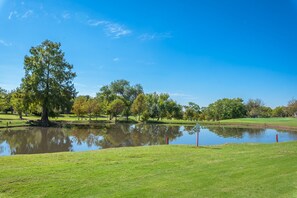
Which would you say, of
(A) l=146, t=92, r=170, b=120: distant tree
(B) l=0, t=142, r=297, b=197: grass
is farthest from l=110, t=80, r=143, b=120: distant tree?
(B) l=0, t=142, r=297, b=197: grass

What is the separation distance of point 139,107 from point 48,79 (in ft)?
86.8

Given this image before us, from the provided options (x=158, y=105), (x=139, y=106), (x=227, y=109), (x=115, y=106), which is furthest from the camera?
(x=227, y=109)

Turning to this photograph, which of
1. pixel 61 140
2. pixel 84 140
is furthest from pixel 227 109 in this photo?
pixel 61 140

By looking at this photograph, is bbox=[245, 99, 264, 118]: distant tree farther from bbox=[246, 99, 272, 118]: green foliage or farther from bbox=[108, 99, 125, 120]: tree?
bbox=[108, 99, 125, 120]: tree

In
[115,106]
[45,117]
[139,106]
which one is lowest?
[45,117]

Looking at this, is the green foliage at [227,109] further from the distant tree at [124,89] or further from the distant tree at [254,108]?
the distant tree at [124,89]

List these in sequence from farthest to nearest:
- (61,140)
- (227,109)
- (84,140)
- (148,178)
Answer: (227,109) → (84,140) → (61,140) → (148,178)

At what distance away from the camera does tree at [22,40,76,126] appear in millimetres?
41094

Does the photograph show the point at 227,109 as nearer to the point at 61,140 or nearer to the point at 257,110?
the point at 257,110

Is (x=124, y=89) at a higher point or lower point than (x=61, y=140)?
higher

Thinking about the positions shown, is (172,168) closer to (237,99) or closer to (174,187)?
(174,187)

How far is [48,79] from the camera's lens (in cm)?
4303

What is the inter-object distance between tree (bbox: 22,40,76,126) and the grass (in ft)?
111

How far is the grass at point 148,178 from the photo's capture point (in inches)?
246
